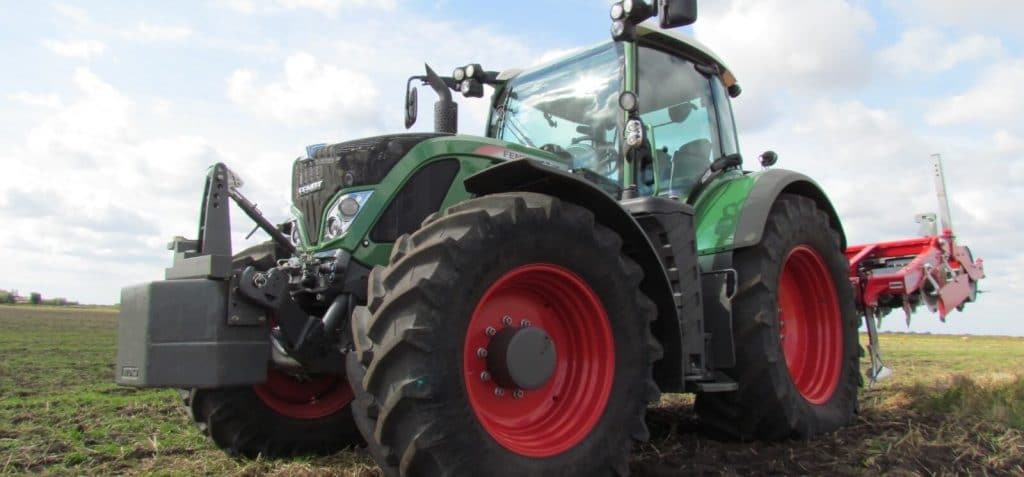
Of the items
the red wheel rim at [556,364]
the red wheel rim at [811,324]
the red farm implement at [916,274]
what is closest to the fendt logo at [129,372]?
the red wheel rim at [556,364]

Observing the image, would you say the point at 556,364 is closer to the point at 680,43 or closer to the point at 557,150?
the point at 557,150

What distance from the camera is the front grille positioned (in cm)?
404

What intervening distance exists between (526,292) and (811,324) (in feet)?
10.1

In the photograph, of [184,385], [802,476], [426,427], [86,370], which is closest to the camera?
[426,427]

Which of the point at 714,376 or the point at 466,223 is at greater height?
the point at 466,223

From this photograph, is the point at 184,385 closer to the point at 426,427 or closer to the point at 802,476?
the point at 426,427

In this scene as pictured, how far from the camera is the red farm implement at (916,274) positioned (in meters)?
7.18

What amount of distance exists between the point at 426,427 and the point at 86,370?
30.2 feet

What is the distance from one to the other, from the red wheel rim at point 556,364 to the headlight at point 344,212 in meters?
1.00

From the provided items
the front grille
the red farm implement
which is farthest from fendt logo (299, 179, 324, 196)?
the red farm implement

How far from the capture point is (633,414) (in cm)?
354

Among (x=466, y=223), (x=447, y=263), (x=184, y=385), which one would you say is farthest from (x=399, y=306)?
(x=184, y=385)

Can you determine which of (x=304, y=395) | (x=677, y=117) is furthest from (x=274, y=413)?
(x=677, y=117)

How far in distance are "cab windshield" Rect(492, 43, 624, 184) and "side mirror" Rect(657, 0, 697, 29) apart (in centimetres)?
82
